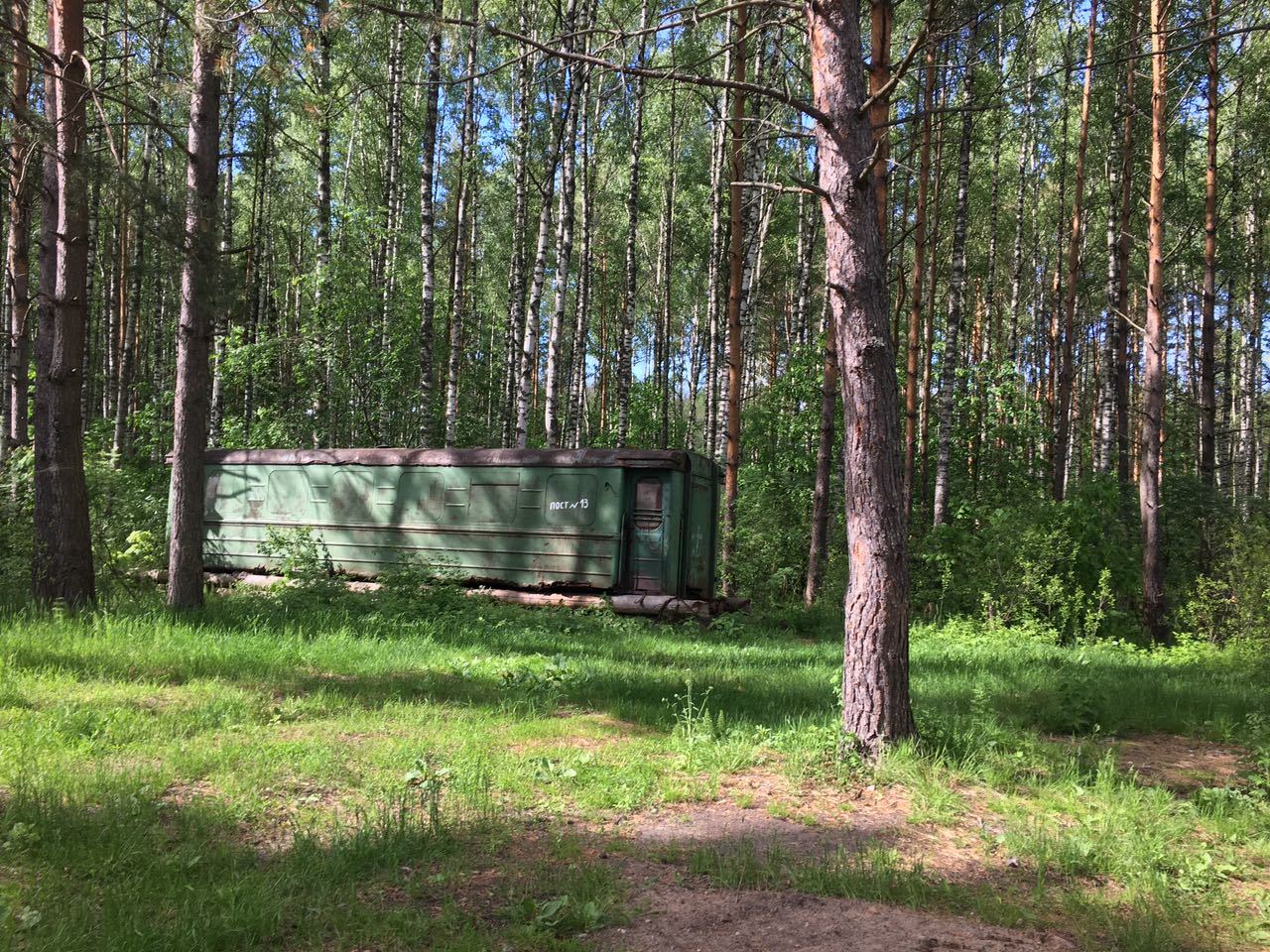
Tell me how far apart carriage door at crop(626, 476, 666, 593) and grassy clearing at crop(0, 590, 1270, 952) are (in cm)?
350

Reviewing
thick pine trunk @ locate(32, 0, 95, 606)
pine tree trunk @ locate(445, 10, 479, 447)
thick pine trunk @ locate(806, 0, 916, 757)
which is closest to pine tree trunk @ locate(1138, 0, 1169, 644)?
thick pine trunk @ locate(806, 0, 916, 757)

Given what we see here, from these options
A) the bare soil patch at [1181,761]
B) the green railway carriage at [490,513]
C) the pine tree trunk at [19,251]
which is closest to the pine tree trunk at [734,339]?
the green railway carriage at [490,513]

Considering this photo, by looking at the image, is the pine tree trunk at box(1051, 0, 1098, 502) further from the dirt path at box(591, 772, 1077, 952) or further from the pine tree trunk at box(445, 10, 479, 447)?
the dirt path at box(591, 772, 1077, 952)

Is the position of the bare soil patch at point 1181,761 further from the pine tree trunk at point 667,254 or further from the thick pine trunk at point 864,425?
the pine tree trunk at point 667,254

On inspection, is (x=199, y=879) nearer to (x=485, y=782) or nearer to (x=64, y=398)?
(x=485, y=782)

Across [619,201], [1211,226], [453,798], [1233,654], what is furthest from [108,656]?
[619,201]

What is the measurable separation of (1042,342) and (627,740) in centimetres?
2752

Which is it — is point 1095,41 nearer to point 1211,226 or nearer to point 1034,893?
point 1211,226

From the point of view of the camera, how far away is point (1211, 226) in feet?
48.6

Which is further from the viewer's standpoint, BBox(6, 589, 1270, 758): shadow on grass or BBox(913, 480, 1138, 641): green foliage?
BBox(913, 480, 1138, 641): green foliage

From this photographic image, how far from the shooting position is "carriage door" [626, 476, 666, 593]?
1213 centimetres

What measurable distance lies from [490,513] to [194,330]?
213 inches

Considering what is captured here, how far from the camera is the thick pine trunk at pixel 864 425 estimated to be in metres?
4.88

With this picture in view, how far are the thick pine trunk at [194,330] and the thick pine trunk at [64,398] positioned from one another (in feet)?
2.99
